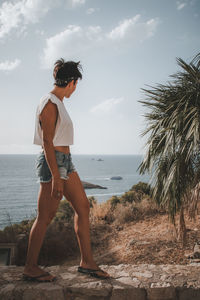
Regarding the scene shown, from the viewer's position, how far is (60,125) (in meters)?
1.88

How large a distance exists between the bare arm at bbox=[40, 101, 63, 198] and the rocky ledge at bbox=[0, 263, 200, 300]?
2.34 ft

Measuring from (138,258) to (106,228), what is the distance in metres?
2.17

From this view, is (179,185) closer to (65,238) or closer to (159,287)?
(159,287)

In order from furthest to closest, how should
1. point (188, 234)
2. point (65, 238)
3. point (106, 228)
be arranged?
point (106, 228), point (65, 238), point (188, 234)

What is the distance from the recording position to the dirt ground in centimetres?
376

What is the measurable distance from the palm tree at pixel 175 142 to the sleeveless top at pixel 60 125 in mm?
1866

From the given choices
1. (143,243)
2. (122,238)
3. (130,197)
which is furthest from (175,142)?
(130,197)

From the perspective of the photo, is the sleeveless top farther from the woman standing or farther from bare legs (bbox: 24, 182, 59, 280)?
bare legs (bbox: 24, 182, 59, 280)

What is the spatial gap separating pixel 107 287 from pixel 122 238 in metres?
3.28

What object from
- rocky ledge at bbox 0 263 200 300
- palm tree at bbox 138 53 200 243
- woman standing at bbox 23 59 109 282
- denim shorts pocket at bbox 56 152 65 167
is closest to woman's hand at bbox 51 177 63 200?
woman standing at bbox 23 59 109 282

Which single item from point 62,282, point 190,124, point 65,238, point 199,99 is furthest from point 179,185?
point 65,238

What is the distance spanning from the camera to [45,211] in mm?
1853

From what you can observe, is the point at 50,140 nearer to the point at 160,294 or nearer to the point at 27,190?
the point at 160,294

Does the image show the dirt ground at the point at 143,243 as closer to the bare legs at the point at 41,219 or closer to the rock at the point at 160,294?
the rock at the point at 160,294
